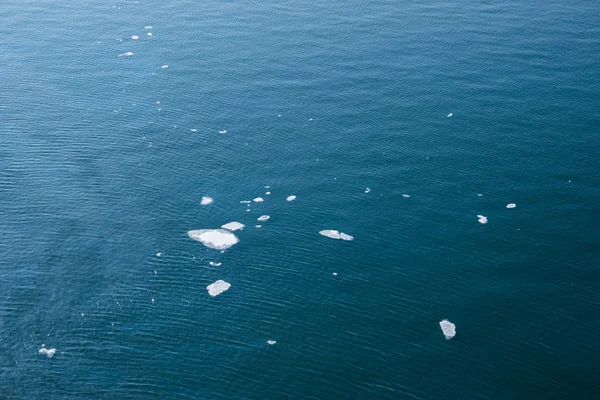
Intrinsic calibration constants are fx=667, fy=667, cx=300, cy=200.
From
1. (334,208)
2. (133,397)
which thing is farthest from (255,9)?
(133,397)

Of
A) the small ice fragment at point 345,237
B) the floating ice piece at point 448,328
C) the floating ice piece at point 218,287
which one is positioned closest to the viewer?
the floating ice piece at point 448,328

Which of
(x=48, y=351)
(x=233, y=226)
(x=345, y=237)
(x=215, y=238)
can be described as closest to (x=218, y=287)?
(x=215, y=238)

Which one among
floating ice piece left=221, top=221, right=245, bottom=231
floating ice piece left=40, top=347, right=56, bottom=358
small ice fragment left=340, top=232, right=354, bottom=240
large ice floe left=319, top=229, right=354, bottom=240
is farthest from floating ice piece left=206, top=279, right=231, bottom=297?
floating ice piece left=40, top=347, right=56, bottom=358

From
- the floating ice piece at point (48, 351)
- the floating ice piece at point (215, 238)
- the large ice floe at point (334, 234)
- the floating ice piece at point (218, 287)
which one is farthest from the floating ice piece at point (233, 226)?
the floating ice piece at point (48, 351)

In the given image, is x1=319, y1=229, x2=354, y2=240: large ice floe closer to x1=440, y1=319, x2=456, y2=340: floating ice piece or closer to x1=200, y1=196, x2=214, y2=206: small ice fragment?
x1=200, y1=196, x2=214, y2=206: small ice fragment

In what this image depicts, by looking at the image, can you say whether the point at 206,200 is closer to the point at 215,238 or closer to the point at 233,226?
the point at 233,226

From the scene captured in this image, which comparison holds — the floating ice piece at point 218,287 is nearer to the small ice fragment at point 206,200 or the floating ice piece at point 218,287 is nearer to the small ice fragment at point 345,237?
the small ice fragment at point 206,200

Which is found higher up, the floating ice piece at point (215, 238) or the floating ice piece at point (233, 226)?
the floating ice piece at point (233, 226)
